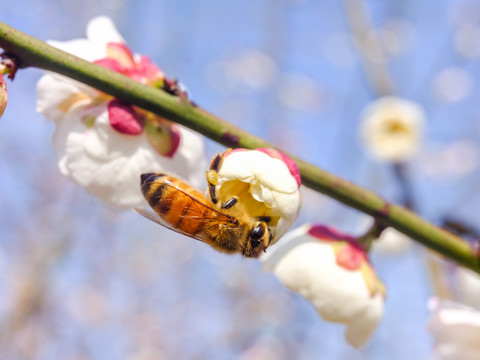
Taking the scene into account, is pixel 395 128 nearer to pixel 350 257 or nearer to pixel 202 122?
pixel 350 257

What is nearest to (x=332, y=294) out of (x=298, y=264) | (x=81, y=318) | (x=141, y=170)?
(x=298, y=264)

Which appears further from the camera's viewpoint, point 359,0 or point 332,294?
point 359,0

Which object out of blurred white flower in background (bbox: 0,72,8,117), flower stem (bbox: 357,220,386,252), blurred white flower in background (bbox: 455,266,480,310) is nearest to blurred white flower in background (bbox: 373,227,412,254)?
blurred white flower in background (bbox: 455,266,480,310)

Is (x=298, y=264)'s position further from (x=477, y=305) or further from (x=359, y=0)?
(x=359, y=0)

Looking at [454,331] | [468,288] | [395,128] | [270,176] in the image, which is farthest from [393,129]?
[270,176]

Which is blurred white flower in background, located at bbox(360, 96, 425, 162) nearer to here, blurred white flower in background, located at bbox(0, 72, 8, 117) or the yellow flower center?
the yellow flower center
